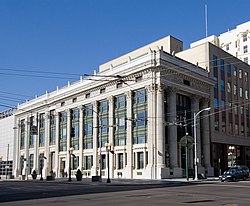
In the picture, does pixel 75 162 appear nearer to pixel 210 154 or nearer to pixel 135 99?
pixel 135 99

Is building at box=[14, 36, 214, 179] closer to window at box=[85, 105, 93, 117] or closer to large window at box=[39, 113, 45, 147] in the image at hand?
window at box=[85, 105, 93, 117]

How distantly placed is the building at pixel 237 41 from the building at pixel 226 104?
101 ft

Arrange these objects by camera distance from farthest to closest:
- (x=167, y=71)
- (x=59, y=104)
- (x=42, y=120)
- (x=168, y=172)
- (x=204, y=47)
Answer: (x=42, y=120)
(x=59, y=104)
(x=204, y=47)
(x=167, y=71)
(x=168, y=172)

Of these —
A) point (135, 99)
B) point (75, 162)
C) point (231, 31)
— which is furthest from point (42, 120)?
point (231, 31)

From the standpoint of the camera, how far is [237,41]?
11269cm

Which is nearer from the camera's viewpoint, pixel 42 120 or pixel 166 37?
→ pixel 166 37

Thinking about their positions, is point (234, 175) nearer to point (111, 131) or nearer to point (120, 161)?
point (120, 161)

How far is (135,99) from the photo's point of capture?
194ft

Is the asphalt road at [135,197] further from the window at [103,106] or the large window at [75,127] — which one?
the large window at [75,127]

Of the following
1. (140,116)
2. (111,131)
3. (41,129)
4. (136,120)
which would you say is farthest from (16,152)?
(136,120)

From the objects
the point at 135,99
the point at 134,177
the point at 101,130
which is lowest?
the point at 134,177

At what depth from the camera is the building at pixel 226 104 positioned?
67.4 m

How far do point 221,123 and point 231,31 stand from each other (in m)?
58.4

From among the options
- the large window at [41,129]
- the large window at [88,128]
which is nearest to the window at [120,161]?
the large window at [88,128]
